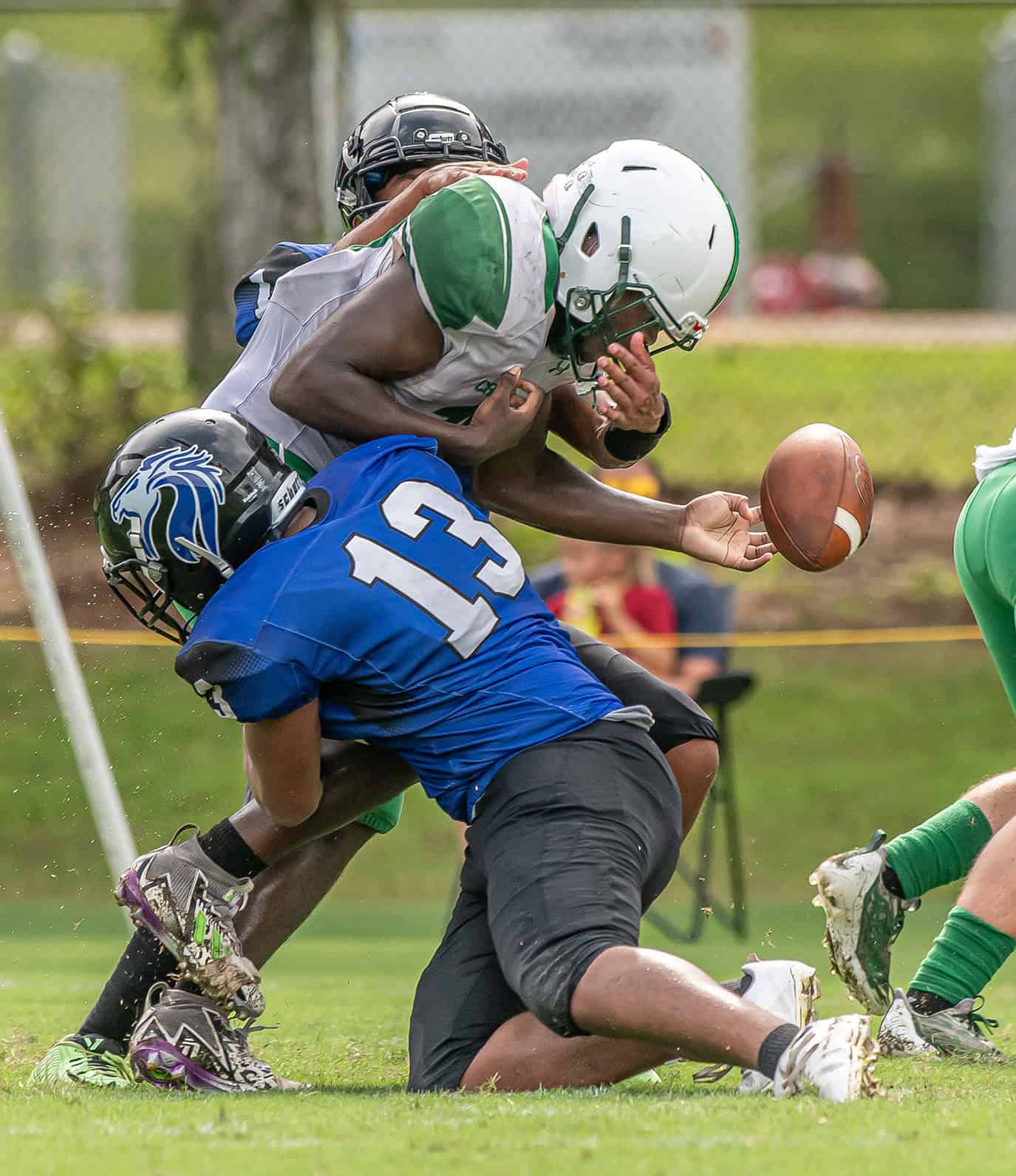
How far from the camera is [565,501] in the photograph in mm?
4230

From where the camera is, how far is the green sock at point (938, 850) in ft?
14.9

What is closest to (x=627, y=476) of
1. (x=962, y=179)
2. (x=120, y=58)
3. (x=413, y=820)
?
(x=413, y=820)

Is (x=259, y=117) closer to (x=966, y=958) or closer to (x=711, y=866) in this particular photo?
(x=711, y=866)

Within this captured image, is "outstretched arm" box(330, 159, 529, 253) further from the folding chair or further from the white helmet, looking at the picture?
the folding chair

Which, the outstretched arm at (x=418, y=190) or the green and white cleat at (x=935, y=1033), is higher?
the outstretched arm at (x=418, y=190)

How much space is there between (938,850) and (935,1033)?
53 cm

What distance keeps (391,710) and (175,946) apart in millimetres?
656

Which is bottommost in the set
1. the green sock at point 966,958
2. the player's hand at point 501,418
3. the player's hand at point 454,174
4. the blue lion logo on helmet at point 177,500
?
the green sock at point 966,958

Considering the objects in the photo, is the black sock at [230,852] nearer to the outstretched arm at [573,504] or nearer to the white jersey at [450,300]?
the white jersey at [450,300]

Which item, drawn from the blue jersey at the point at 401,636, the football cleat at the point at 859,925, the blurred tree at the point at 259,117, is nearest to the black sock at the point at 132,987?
the blue jersey at the point at 401,636

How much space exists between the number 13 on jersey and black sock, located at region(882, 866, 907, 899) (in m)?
1.45

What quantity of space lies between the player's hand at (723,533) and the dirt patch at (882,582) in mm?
5639

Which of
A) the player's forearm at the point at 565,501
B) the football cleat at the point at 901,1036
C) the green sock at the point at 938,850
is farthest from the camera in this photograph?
the green sock at the point at 938,850

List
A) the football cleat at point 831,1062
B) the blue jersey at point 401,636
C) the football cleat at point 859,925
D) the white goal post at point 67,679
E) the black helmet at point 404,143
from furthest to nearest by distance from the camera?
the white goal post at point 67,679, the football cleat at point 859,925, the black helmet at point 404,143, the blue jersey at point 401,636, the football cleat at point 831,1062
